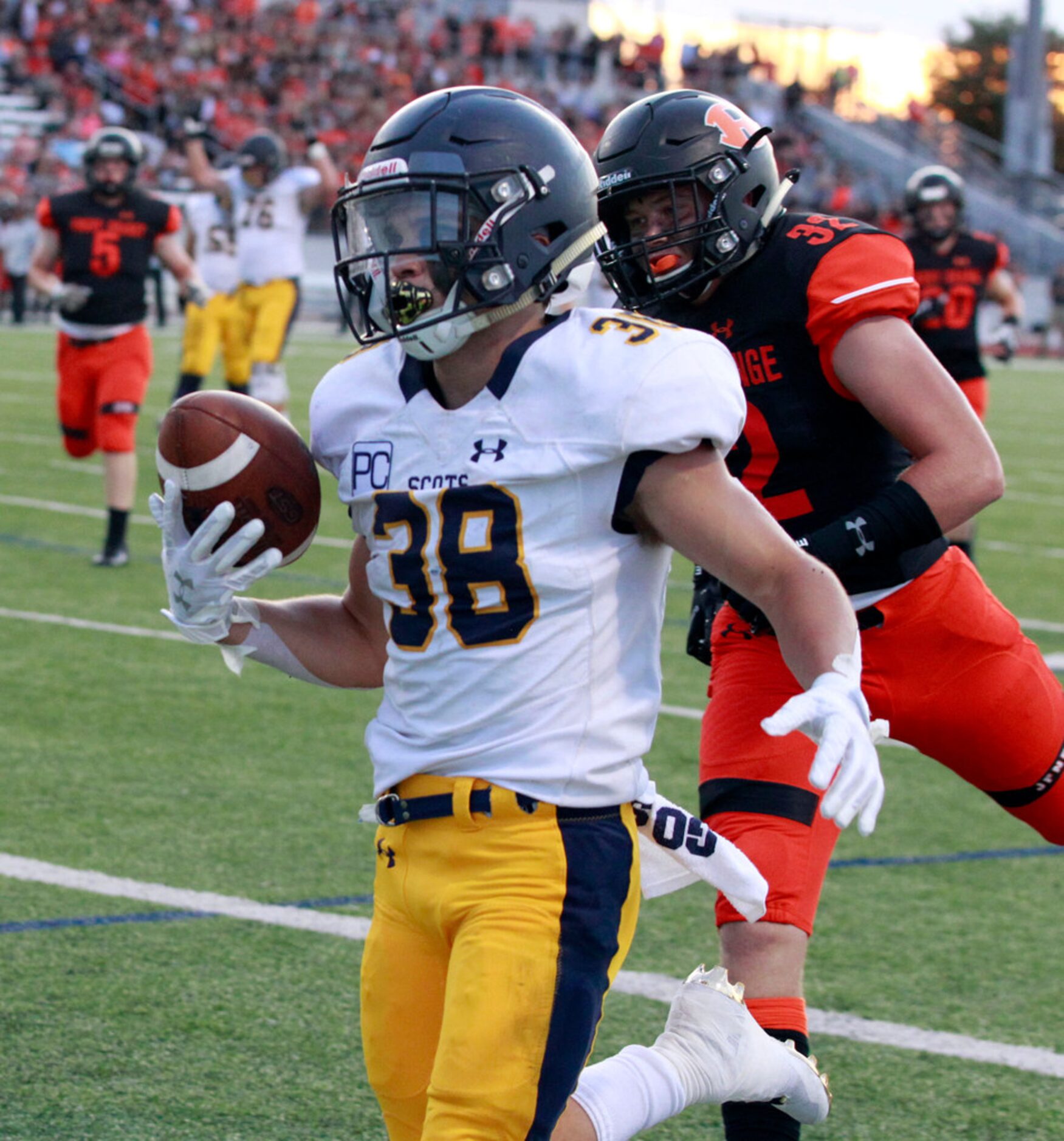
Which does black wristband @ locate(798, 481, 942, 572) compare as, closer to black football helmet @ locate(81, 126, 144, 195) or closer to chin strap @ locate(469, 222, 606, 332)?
chin strap @ locate(469, 222, 606, 332)

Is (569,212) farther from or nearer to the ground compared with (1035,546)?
farther from the ground

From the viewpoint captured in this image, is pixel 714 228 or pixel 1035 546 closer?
pixel 714 228

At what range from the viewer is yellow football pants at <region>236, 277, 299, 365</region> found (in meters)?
10.7

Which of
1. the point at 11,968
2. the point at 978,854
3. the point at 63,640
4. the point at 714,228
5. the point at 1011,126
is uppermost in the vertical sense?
the point at 714,228

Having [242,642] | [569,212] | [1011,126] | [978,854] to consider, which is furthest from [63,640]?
[1011,126]

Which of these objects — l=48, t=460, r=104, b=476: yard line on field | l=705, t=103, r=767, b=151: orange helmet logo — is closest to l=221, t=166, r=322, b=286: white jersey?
l=48, t=460, r=104, b=476: yard line on field

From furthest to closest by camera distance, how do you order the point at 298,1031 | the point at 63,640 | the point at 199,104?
the point at 199,104 < the point at 63,640 < the point at 298,1031

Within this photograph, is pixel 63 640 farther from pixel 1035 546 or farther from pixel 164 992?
pixel 1035 546

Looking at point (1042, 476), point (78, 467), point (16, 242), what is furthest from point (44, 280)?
point (16, 242)

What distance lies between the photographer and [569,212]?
2248 mm

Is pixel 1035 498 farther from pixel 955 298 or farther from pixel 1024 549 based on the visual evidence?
pixel 955 298

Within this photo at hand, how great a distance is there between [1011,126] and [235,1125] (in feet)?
111

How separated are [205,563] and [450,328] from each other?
48cm

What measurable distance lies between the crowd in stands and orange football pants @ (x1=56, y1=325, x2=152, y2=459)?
51.7 feet
